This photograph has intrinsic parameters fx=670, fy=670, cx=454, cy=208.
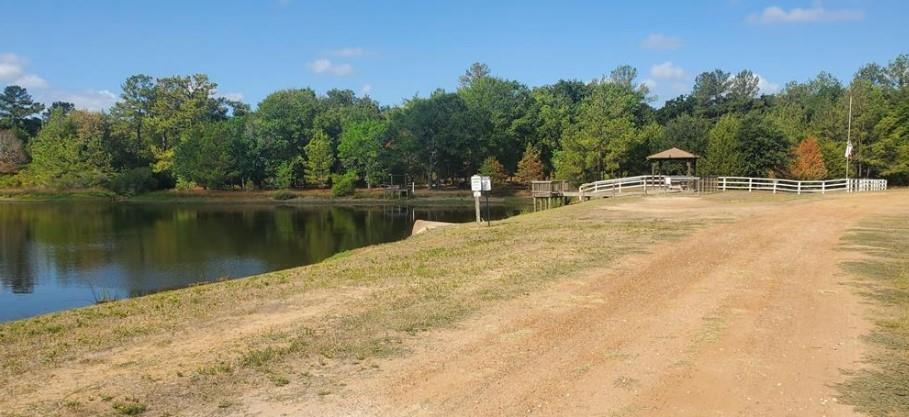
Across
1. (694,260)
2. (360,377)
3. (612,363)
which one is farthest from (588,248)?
(360,377)

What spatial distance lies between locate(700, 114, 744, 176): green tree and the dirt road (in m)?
42.6

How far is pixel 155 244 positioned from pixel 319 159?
148 feet

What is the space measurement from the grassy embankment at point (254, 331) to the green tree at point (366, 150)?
64068 mm

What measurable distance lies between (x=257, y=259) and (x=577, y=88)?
251ft

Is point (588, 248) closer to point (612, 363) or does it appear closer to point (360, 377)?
point (612, 363)

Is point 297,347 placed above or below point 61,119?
below

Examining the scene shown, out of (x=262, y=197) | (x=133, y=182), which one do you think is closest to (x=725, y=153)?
(x=262, y=197)

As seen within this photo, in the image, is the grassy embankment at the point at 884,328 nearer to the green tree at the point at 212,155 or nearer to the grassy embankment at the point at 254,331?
the grassy embankment at the point at 254,331

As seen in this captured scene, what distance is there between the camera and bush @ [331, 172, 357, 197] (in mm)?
77250

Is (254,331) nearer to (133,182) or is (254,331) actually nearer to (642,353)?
(642,353)

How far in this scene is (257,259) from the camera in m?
29.0

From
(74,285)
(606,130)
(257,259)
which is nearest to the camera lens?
(74,285)

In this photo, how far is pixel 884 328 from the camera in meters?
8.16

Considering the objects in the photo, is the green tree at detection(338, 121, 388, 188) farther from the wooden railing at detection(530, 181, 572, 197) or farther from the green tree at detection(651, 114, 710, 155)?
the wooden railing at detection(530, 181, 572, 197)
